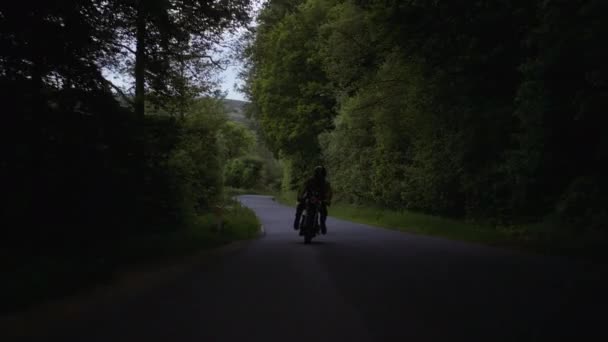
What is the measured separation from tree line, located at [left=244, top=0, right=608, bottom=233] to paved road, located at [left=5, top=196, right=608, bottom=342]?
398 centimetres

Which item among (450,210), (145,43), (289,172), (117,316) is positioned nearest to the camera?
(117,316)

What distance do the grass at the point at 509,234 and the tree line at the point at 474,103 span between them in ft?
1.37

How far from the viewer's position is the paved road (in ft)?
17.9

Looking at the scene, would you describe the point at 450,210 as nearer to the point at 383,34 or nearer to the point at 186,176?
the point at 383,34

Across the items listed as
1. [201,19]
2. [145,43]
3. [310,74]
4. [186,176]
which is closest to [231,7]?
[201,19]

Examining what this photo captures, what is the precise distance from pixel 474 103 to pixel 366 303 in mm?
12451

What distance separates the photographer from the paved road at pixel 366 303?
5441 millimetres

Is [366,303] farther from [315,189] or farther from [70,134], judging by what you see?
[315,189]

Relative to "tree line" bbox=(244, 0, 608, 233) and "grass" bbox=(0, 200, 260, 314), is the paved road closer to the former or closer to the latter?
"grass" bbox=(0, 200, 260, 314)

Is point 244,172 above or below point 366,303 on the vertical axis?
above

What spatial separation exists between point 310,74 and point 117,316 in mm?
34602

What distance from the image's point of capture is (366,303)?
6.72 m

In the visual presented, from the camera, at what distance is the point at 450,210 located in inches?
840

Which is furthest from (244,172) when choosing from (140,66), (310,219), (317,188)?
(140,66)
